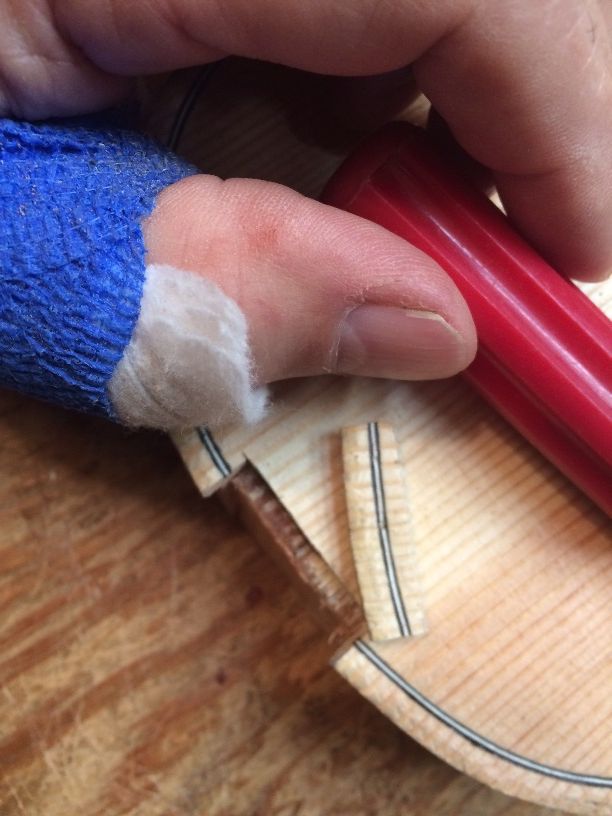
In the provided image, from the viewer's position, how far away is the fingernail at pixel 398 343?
498mm

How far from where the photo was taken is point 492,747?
21.9 inches

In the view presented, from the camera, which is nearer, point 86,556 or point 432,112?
point 432,112

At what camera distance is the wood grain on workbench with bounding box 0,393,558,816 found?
2.28 ft

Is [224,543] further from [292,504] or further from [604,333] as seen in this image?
[604,333]

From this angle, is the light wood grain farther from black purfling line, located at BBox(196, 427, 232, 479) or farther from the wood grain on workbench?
the wood grain on workbench

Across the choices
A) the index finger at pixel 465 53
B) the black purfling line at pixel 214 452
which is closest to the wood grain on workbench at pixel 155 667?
the black purfling line at pixel 214 452

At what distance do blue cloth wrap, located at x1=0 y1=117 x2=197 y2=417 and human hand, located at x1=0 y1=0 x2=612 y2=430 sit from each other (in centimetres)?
2

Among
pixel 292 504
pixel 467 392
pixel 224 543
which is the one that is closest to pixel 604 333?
pixel 467 392

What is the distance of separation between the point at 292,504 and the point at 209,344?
0.17 m

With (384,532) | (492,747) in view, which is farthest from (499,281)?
(492,747)

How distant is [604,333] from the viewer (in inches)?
20.8

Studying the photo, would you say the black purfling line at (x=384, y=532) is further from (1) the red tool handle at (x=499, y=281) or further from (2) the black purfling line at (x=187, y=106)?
(2) the black purfling line at (x=187, y=106)

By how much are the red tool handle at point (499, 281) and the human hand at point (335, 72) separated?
3 centimetres

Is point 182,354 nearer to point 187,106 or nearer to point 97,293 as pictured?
point 97,293
